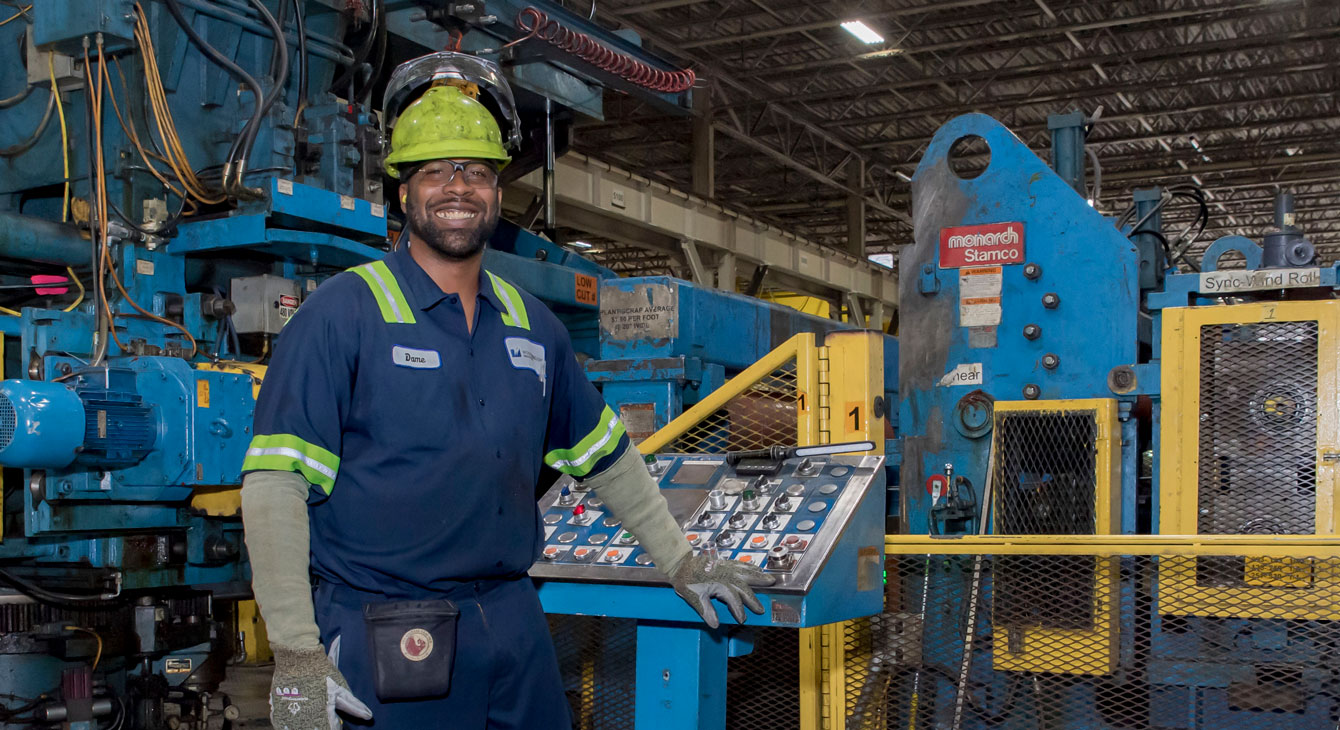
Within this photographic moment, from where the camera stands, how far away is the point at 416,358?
8.01ft

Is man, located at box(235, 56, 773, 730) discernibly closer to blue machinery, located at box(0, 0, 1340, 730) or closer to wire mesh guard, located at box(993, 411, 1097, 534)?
blue machinery, located at box(0, 0, 1340, 730)

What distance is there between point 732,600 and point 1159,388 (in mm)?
2395

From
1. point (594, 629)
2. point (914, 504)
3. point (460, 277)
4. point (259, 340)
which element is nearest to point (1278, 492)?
point (914, 504)

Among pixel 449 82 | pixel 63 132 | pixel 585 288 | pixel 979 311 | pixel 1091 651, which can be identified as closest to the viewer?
pixel 449 82

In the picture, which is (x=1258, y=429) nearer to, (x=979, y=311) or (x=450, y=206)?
(x=979, y=311)

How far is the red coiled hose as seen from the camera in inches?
264

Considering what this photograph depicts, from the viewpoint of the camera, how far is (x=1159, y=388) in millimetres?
4441

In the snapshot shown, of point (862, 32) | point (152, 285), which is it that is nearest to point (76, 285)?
point (152, 285)

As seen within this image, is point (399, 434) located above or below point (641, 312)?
below

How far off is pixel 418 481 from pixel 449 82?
36.1 inches

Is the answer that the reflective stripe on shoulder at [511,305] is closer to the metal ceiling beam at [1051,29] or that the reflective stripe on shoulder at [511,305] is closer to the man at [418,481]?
the man at [418,481]

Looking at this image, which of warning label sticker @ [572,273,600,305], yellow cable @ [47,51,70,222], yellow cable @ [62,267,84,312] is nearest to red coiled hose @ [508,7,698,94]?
warning label sticker @ [572,273,600,305]

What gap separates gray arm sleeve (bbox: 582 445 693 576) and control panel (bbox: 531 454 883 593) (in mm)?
44

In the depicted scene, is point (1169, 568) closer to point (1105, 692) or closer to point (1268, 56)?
point (1105, 692)
